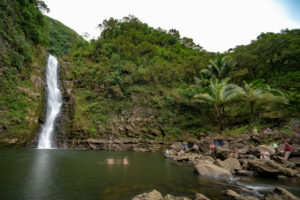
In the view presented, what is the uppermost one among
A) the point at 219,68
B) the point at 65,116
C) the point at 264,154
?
the point at 219,68

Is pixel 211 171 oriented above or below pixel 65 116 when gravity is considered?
below

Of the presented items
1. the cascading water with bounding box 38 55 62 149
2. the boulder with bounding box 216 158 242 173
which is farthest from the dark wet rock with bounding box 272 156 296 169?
the cascading water with bounding box 38 55 62 149

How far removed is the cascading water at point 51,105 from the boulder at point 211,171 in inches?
623

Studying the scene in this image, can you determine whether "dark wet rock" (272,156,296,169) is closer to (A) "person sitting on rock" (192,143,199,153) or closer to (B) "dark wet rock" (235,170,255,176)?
(B) "dark wet rock" (235,170,255,176)

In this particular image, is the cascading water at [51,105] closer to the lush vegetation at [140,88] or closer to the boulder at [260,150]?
the lush vegetation at [140,88]

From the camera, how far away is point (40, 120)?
1819cm

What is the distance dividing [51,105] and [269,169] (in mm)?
22321

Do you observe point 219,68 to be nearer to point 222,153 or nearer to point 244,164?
point 222,153

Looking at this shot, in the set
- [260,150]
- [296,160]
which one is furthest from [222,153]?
[296,160]

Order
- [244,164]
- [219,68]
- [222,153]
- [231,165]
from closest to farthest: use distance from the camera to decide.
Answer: [231,165]
[244,164]
[222,153]
[219,68]

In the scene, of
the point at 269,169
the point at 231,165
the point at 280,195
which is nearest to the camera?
the point at 280,195

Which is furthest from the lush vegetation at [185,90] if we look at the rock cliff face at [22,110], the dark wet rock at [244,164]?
the dark wet rock at [244,164]

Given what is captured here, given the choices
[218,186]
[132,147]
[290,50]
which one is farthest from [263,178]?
[290,50]

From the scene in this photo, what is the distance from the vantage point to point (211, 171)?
8125 millimetres
